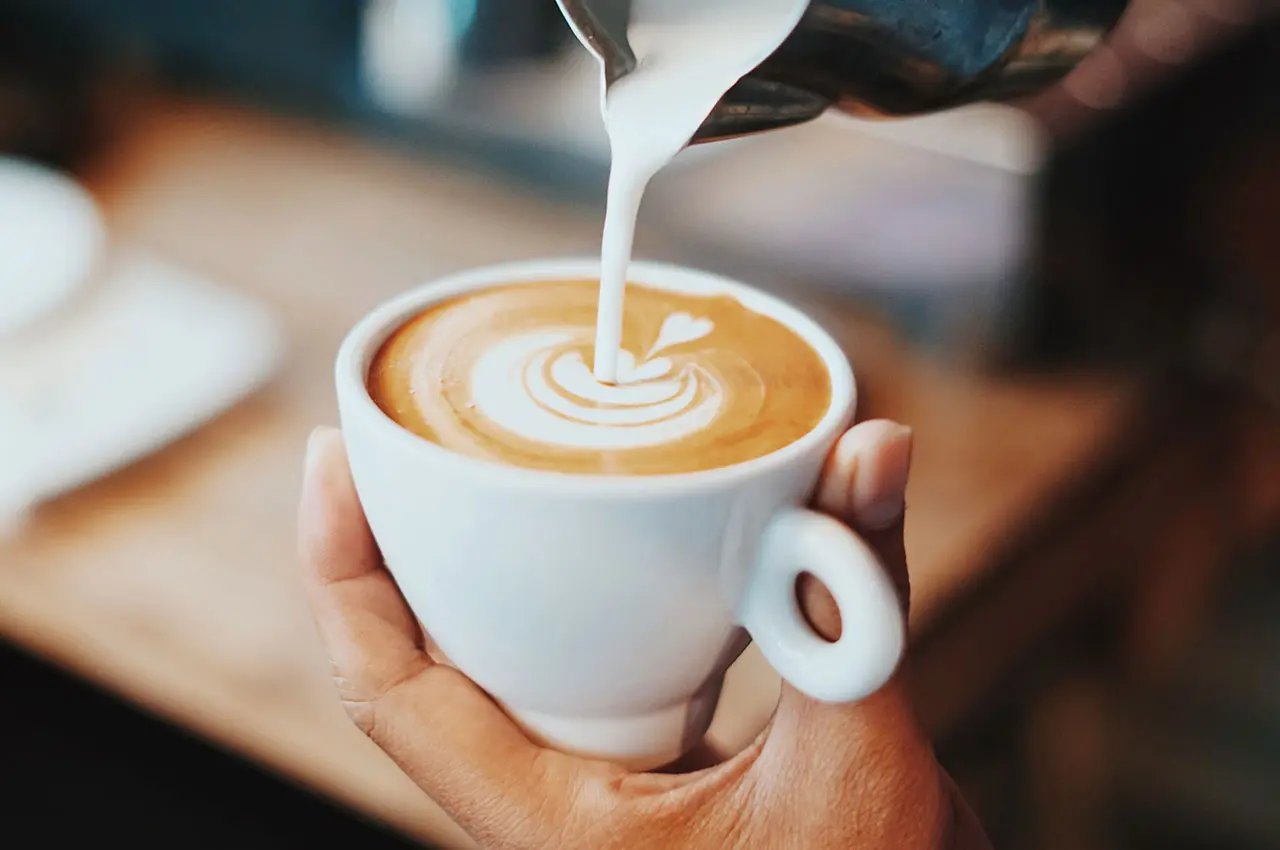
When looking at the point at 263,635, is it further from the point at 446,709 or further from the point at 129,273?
the point at 129,273

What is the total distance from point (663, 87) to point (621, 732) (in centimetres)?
22

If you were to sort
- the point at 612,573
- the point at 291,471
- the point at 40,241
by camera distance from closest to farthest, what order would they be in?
1. the point at 612,573
2. the point at 291,471
3. the point at 40,241

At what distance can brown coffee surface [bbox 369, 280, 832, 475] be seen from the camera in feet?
1.34

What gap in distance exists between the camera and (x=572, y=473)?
39 centimetres

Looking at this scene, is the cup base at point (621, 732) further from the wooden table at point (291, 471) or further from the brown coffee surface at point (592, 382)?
the wooden table at point (291, 471)

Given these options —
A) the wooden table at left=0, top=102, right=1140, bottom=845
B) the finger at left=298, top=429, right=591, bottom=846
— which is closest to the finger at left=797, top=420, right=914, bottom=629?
the finger at left=298, top=429, right=591, bottom=846

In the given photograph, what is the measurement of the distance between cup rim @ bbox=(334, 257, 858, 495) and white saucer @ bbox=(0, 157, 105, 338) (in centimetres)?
60

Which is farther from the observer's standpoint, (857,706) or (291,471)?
(291,471)

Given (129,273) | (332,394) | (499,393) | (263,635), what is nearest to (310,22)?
(129,273)

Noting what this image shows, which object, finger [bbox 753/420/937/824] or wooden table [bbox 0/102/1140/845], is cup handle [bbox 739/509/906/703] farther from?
wooden table [bbox 0/102/1140/845]

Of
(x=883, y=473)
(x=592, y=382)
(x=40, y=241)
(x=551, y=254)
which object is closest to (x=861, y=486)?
(x=883, y=473)

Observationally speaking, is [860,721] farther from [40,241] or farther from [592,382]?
[40,241]

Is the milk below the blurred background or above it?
above

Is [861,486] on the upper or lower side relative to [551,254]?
upper
